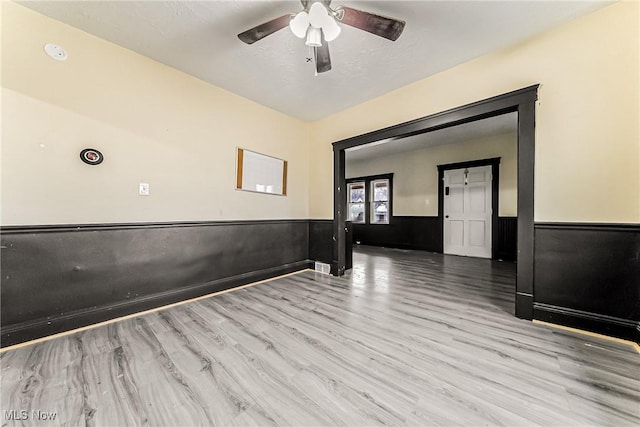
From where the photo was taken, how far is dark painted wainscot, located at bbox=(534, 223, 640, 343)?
Result: 178 cm

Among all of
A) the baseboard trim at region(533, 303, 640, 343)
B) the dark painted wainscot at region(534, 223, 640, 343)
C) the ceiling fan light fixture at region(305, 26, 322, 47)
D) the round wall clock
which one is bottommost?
the baseboard trim at region(533, 303, 640, 343)

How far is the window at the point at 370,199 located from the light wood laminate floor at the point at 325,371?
4468mm

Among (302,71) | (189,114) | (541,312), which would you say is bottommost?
(541,312)

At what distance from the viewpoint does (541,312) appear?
2.09m

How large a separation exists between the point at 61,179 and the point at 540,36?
4493 mm

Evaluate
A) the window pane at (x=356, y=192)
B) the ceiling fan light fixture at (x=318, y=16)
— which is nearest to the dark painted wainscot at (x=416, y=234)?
the window pane at (x=356, y=192)

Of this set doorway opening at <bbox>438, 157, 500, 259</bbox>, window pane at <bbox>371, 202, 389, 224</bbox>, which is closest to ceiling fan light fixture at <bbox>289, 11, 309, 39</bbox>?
doorway opening at <bbox>438, 157, 500, 259</bbox>

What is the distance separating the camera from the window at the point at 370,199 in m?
6.69

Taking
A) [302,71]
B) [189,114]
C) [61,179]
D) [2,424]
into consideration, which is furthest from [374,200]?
[2,424]

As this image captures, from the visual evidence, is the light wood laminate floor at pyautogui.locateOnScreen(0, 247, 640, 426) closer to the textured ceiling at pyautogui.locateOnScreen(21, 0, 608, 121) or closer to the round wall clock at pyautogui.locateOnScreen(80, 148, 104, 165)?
the round wall clock at pyautogui.locateOnScreen(80, 148, 104, 165)

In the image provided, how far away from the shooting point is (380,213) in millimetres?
6855

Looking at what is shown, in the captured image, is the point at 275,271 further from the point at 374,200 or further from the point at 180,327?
the point at 374,200

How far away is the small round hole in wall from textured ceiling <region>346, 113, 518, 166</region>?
330 cm

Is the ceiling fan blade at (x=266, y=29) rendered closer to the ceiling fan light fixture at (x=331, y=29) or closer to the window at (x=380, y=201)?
the ceiling fan light fixture at (x=331, y=29)
